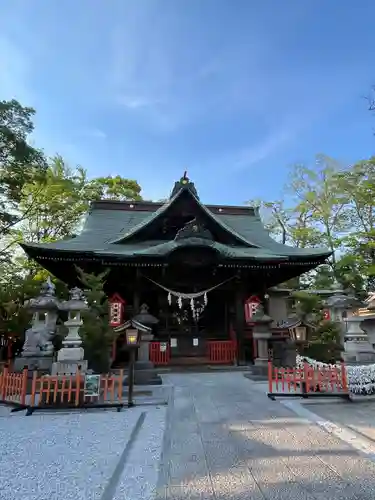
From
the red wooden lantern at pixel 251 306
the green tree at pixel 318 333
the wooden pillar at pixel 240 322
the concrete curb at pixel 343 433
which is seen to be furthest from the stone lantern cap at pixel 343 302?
the wooden pillar at pixel 240 322

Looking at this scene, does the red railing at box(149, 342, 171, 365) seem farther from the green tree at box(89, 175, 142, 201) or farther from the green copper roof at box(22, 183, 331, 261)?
the green tree at box(89, 175, 142, 201)

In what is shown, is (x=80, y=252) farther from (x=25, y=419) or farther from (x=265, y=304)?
(x=265, y=304)

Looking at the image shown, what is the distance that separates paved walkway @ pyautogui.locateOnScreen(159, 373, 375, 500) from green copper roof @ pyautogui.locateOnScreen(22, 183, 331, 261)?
22.0 feet

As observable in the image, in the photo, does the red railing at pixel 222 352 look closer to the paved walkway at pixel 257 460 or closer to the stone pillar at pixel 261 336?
the stone pillar at pixel 261 336

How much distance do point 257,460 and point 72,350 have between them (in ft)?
15.7

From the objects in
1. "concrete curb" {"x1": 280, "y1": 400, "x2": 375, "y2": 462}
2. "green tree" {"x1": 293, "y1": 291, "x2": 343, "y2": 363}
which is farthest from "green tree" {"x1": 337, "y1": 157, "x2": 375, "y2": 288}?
"concrete curb" {"x1": 280, "y1": 400, "x2": 375, "y2": 462}

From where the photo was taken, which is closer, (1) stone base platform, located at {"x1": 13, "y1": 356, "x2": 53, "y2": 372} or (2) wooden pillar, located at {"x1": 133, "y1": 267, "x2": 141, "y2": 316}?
(1) stone base platform, located at {"x1": 13, "y1": 356, "x2": 53, "y2": 372}

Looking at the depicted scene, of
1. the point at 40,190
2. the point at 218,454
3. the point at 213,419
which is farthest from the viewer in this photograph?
the point at 40,190

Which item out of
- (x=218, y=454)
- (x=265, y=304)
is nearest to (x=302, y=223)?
(x=265, y=304)

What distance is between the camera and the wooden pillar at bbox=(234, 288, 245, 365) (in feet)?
38.0

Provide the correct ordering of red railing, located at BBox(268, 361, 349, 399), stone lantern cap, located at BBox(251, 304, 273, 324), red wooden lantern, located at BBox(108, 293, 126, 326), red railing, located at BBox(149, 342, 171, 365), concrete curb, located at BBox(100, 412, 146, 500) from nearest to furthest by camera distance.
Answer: concrete curb, located at BBox(100, 412, 146, 500), red railing, located at BBox(268, 361, 349, 399), stone lantern cap, located at BBox(251, 304, 273, 324), red wooden lantern, located at BBox(108, 293, 126, 326), red railing, located at BBox(149, 342, 171, 365)

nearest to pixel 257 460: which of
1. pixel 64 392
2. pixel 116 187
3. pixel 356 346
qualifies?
pixel 64 392

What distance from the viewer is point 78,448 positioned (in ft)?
12.7

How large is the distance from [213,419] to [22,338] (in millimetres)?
9255
